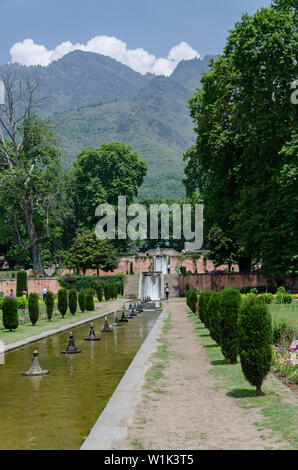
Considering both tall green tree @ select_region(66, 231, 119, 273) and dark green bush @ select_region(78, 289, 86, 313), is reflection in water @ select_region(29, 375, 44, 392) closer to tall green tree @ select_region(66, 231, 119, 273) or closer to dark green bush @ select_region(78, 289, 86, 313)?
dark green bush @ select_region(78, 289, 86, 313)

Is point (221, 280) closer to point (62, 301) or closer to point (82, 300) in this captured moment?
point (82, 300)

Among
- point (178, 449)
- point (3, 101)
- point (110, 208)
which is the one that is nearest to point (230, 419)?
point (178, 449)

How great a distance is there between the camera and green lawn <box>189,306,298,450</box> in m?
5.89

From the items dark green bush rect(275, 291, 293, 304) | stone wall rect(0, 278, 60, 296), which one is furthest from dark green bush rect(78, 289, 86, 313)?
stone wall rect(0, 278, 60, 296)

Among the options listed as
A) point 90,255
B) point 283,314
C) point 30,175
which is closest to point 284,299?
point 283,314

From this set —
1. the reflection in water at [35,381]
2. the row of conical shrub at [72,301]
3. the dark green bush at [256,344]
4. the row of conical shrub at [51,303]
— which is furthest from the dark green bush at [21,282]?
the dark green bush at [256,344]

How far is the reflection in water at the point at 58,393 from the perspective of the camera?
6406mm

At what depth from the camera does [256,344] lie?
7.90 m

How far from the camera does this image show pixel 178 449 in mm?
5391

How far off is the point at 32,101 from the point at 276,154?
29.5 metres

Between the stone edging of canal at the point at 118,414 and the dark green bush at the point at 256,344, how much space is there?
1762 millimetres

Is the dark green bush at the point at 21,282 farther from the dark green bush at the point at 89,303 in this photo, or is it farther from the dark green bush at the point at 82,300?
the dark green bush at the point at 82,300

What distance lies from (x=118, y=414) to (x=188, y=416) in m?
0.91

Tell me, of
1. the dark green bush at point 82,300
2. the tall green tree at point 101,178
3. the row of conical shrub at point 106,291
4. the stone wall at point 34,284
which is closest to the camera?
the dark green bush at point 82,300
